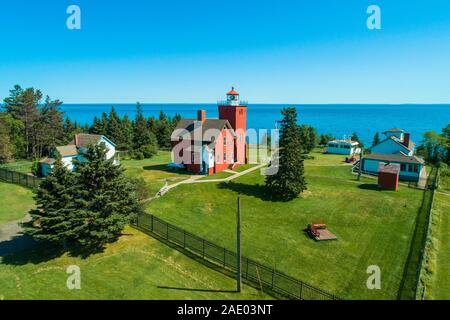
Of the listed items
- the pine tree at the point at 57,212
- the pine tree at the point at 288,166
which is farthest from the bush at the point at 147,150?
the pine tree at the point at 57,212

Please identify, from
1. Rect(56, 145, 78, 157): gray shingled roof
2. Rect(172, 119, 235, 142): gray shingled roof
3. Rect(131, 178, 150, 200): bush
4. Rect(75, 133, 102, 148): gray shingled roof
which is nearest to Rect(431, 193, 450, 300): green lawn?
Rect(131, 178, 150, 200): bush

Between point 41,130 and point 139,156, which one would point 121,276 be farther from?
point 41,130

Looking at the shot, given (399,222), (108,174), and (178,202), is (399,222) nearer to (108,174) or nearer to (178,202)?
(178,202)

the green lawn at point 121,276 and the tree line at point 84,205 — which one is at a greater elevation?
the tree line at point 84,205

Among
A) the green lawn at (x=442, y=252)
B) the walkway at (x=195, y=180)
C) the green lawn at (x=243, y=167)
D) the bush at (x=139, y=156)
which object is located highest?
the bush at (x=139, y=156)

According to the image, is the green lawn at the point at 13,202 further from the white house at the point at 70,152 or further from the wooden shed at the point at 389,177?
the wooden shed at the point at 389,177

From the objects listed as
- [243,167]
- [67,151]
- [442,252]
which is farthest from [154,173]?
[442,252]

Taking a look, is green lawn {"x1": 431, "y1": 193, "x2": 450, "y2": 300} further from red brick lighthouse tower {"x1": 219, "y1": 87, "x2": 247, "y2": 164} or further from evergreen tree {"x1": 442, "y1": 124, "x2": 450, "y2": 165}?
evergreen tree {"x1": 442, "y1": 124, "x2": 450, "y2": 165}
